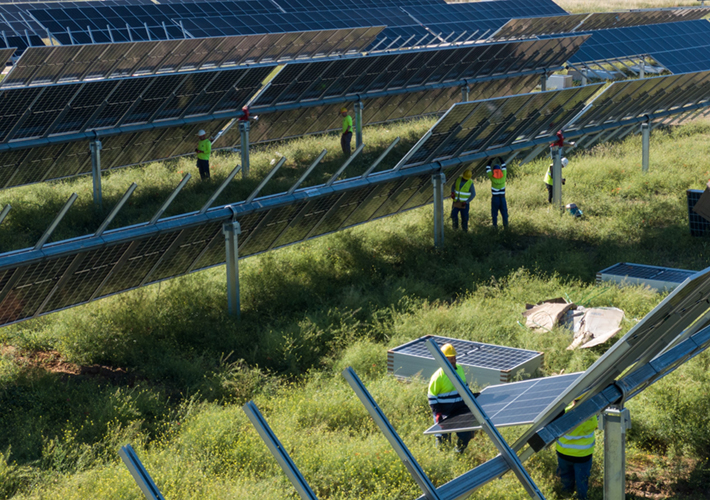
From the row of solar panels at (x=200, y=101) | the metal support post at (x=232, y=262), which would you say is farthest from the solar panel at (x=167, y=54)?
the metal support post at (x=232, y=262)

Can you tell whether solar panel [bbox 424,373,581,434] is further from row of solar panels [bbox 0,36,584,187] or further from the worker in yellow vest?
row of solar panels [bbox 0,36,584,187]

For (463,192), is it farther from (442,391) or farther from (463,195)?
(442,391)

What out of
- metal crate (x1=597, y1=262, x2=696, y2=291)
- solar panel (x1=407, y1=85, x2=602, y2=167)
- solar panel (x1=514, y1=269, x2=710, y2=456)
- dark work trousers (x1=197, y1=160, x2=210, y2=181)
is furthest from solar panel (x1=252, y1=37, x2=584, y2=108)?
solar panel (x1=514, y1=269, x2=710, y2=456)

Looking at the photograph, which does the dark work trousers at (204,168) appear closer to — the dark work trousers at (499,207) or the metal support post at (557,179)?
the dark work trousers at (499,207)

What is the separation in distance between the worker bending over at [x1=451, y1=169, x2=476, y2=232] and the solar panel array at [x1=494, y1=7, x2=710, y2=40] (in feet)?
72.7

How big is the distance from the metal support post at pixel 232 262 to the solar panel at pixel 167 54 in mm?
10820

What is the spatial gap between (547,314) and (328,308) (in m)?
3.47

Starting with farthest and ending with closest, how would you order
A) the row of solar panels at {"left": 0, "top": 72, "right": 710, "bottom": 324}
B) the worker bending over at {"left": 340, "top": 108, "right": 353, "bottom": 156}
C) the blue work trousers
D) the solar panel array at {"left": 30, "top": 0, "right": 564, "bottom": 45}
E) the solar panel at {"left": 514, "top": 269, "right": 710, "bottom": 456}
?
1. the solar panel array at {"left": 30, "top": 0, "right": 564, "bottom": 45}
2. the worker bending over at {"left": 340, "top": 108, "right": 353, "bottom": 156}
3. the row of solar panels at {"left": 0, "top": 72, "right": 710, "bottom": 324}
4. the blue work trousers
5. the solar panel at {"left": 514, "top": 269, "right": 710, "bottom": 456}

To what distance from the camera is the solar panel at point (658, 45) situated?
1321 inches

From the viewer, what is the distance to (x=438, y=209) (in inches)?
594

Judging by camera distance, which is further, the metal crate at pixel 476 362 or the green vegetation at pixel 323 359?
the metal crate at pixel 476 362

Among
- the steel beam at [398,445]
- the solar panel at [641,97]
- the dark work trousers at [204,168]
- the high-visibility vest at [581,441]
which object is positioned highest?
the steel beam at [398,445]

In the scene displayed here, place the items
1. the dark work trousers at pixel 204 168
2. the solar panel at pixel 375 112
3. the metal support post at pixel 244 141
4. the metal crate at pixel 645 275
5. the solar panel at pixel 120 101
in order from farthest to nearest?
the solar panel at pixel 375 112 → the metal support post at pixel 244 141 → the dark work trousers at pixel 204 168 → the solar panel at pixel 120 101 → the metal crate at pixel 645 275

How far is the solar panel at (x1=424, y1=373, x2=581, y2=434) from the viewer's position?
6.18 m
